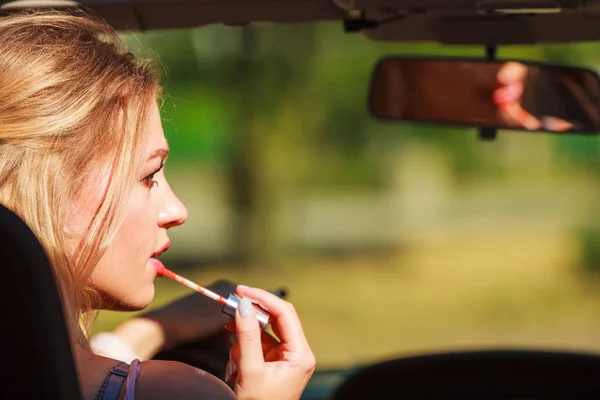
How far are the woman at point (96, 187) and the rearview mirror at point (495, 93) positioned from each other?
1.17 meters

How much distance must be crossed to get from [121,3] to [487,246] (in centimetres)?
1563

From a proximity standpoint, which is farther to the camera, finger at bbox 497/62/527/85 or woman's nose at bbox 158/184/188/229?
finger at bbox 497/62/527/85

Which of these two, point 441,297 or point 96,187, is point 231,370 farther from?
point 441,297

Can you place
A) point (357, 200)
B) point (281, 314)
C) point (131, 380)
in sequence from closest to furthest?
point (131, 380) → point (281, 314) → point (357, 200)

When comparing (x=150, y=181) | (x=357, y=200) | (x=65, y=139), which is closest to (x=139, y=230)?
(x=150, y=181)

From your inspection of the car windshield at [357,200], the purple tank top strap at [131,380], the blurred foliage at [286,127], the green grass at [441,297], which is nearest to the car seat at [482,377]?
the purple tank top strap at [131,380]

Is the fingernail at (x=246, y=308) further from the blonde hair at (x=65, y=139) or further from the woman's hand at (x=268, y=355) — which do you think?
the blonde hair at (x=65, y=139)

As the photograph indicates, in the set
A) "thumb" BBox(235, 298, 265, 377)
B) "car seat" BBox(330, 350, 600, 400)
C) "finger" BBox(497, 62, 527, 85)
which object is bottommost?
"car seat" BBox(330, 350, 600, 400)

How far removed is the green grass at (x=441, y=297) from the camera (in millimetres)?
13531

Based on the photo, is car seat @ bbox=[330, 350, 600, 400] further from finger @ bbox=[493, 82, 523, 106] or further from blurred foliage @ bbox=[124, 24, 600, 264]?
blurred foliage @ bbox=[124, 24, 600, 264]

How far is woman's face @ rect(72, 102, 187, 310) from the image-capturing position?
221 centimetres

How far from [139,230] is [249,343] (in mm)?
317

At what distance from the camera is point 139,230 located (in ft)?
7.38

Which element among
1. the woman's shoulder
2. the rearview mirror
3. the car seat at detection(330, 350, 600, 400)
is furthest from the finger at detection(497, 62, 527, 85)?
the woman's shoulder
